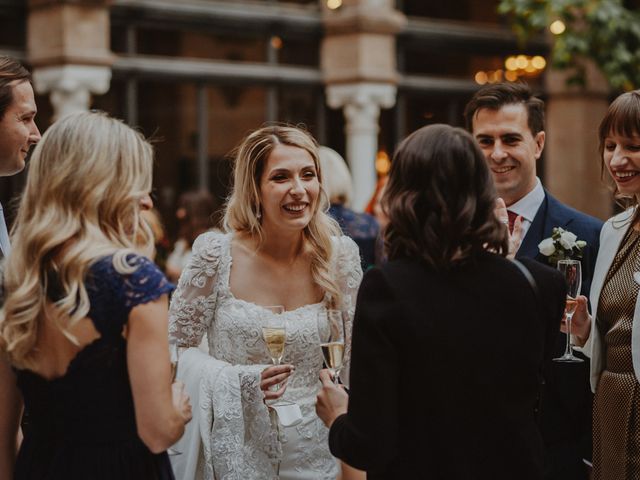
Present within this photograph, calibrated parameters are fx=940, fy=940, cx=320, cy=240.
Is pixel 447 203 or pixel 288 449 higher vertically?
pixel 447 203

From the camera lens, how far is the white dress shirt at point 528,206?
3.56 metres

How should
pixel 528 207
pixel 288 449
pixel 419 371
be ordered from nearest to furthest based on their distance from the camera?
pixel 419 371
pixel 288 449
pixel 528 207

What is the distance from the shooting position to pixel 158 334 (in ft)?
7.46

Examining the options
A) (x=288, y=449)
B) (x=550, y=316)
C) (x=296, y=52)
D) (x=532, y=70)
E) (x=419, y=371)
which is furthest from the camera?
(x=532, y=70)

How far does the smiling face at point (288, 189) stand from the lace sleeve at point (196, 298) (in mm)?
254

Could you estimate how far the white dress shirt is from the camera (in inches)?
140

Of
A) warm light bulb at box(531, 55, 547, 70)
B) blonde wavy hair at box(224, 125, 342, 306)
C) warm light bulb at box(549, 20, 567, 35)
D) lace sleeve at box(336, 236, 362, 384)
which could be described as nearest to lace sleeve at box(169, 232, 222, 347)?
blonde wavy hair at box(224, 125, 342, 306)

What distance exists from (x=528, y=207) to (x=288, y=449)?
1.28 metres

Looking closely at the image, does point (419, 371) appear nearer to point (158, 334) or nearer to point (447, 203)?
point (447, 203)

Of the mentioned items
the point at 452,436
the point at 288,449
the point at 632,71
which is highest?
the point at 632,71

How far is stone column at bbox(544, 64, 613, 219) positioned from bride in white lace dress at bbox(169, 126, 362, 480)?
835 cm

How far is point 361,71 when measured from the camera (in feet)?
32.3

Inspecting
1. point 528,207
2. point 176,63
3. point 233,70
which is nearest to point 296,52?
point 233,70

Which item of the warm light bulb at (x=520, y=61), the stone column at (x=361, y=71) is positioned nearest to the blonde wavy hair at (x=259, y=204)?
the stone column at (x=361, y=71)
